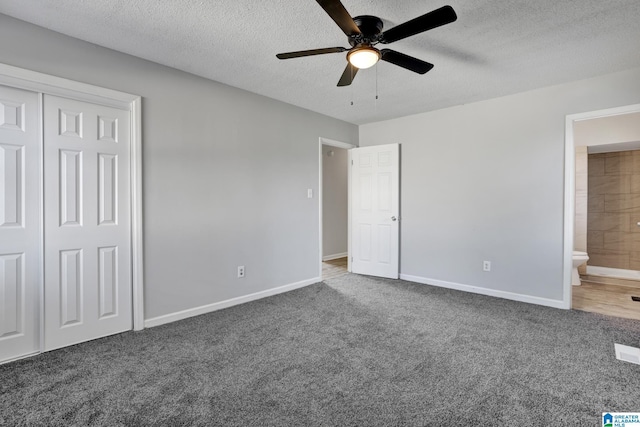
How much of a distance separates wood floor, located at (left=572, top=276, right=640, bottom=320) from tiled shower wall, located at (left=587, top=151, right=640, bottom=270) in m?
0.47

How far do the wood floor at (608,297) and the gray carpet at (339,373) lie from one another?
1.03 ft

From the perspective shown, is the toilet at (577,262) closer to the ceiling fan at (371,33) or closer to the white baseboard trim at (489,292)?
the white baseboard trim at (489,292)

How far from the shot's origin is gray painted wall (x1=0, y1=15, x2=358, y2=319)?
2635 millimetres

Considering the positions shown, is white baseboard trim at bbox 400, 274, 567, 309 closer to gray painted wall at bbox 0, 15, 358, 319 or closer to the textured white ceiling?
gray painted wall at bbox 0, 15, 358, 319

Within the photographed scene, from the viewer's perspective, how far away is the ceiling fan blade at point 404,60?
2199mm

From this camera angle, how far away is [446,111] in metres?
4.27

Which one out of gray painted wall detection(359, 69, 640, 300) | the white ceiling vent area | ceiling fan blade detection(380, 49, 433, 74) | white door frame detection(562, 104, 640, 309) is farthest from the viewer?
gray painted wall detection(359, 69, 640, 300)

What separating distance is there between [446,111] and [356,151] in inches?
56.4

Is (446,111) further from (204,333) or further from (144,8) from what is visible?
(204,333)

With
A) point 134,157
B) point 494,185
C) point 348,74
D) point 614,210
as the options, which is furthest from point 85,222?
point 614,210

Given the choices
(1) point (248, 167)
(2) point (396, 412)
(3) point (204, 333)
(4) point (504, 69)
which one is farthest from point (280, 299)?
(4) point (504, 69)

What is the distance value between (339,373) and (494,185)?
118 inches

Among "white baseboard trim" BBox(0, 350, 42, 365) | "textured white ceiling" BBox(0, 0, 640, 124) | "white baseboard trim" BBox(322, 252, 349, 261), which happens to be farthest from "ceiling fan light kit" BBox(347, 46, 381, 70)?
"white baseboard trim" BBox(322, 252, 349, 261)

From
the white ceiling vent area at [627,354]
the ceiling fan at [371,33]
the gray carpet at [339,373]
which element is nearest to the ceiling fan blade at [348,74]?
the ceiling fan at [371,33]
